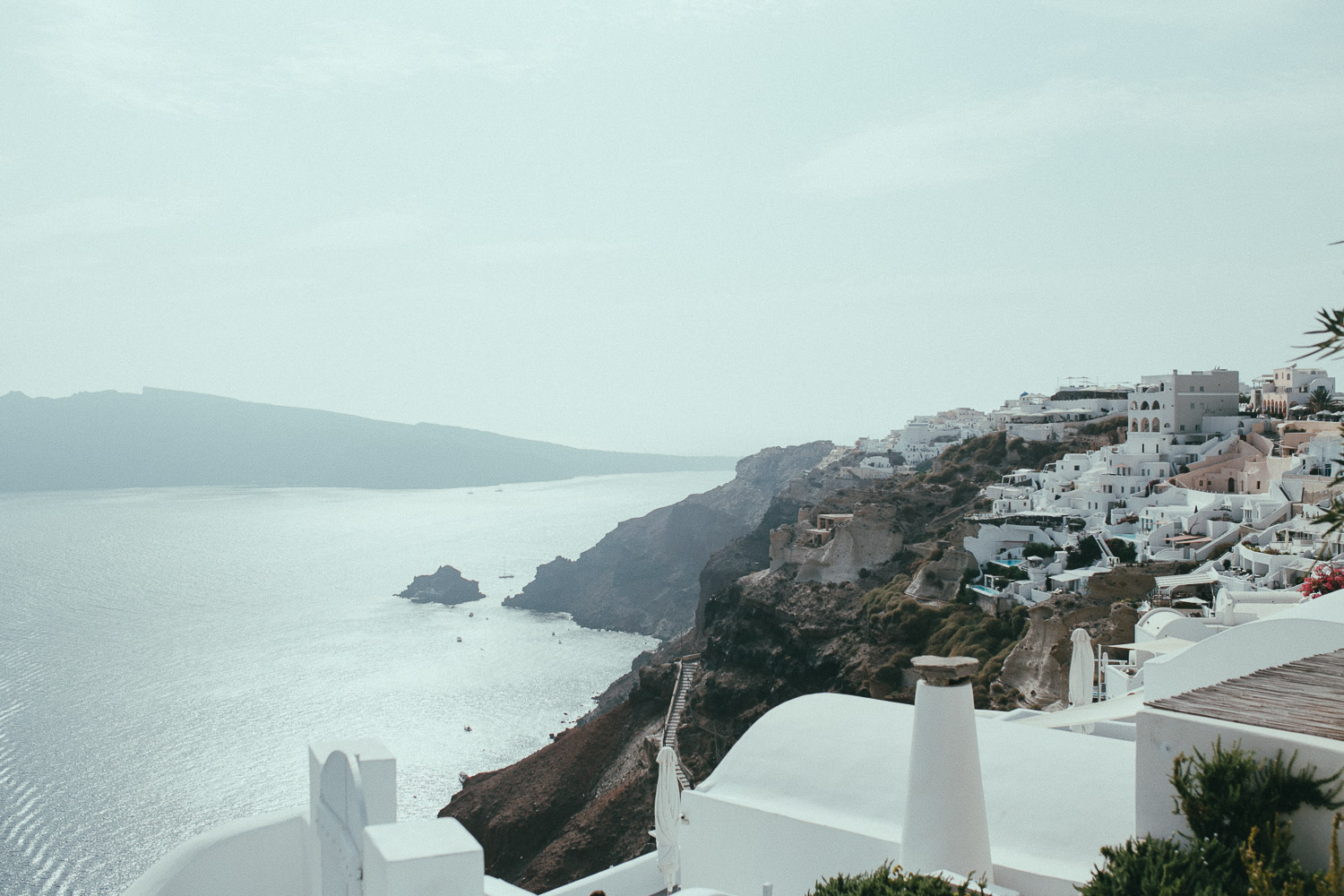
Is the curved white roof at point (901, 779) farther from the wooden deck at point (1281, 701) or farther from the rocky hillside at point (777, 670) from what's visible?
the rocky hillside at point (777, 670)

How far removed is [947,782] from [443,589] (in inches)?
2706

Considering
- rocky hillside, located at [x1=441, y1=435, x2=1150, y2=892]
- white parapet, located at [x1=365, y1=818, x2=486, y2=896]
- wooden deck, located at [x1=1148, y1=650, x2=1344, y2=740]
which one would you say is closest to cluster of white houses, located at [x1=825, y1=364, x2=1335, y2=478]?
rocky hillside, located at [x1=441, y1=435, x2=1150, y2=892]

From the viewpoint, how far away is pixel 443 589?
7006 cm

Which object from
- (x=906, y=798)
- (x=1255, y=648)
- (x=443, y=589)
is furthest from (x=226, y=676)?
(x=1255, y=648)

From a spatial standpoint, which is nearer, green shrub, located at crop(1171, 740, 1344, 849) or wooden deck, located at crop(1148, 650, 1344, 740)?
green shrub, located at crop(1171, 740, 1344, 849)

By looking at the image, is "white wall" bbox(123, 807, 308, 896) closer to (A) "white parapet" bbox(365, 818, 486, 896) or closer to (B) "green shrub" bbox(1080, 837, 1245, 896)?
(A) "white parapet" bbox(365, 818, 486, 896)

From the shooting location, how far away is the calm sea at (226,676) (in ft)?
96.5

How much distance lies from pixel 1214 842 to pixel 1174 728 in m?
0.46

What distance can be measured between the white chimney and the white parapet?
2.65m

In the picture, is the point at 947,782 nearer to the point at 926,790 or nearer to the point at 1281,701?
the point at 926,790

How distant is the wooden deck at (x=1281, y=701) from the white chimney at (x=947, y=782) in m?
1.07

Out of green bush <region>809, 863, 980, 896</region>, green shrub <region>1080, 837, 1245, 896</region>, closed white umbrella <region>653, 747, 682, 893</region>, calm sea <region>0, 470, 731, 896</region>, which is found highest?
green shrub <region>1080, 837, 1245, 896</region>

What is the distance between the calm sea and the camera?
96.5 ft

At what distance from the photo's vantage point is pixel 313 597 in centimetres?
6888
